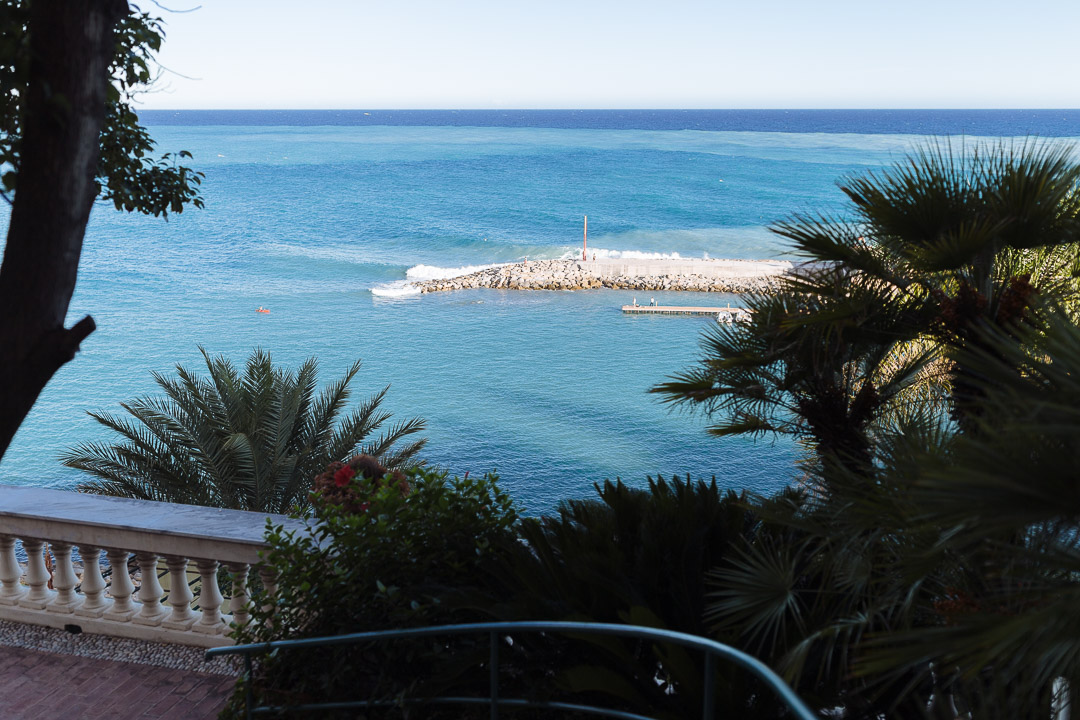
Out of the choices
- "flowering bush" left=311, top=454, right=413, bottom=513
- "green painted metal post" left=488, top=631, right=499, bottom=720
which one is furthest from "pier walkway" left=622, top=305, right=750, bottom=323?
"green painted metal post" left=488, top=631, right=499, bottom=720

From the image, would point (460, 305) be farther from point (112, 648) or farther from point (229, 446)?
point (112, 648)

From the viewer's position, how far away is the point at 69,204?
2166 mm

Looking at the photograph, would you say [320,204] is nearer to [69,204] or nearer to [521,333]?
[521,333]

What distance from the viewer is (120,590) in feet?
17.2

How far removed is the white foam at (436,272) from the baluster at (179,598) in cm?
5676

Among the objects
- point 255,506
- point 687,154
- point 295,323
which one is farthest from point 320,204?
point 255,506

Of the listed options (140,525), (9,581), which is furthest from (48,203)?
(9,581)

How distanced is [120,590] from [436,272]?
59275 millimetres

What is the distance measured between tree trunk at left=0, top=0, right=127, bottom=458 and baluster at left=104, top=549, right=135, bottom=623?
3.28 m

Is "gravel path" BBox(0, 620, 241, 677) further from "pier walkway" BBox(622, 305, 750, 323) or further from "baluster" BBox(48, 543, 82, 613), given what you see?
"pier walkway" BBox(622, 305, 750, 323)

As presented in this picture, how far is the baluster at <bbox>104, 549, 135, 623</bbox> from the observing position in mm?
5113

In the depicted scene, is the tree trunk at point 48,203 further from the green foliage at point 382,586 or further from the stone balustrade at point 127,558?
the stone balustrade at point 127,558

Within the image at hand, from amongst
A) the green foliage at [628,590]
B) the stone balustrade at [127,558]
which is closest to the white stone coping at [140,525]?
the stone balustrade at [127,558]

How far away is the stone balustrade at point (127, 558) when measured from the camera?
4828mm
